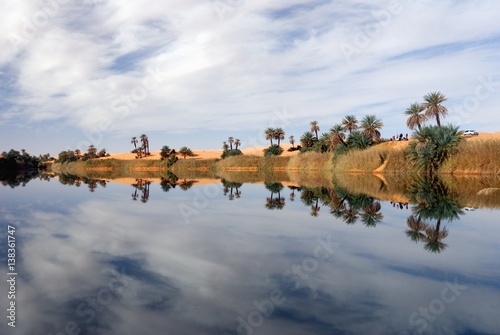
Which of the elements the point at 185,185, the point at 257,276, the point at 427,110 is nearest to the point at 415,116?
the point at 427,110

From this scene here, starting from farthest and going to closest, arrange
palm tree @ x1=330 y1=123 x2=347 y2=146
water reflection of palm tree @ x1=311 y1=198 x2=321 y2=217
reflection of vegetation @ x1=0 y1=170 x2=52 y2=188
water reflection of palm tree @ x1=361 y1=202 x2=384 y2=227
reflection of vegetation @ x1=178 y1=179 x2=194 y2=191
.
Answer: palm tree @ x1=330 y1=123 x2=347 y2=146
reflection of vegetation @ x1=0 y1=170 x2=52 y2=188
reflection of vegetation @ x1=178 y1=179 x2=194 y2=191
water reflection of palm tree @ x1=311 y1=198 x2=321 y2=217
water reflection of palm tree @ x1=361 y1=202 x2=384 y2=227

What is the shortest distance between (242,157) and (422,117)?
121 feet

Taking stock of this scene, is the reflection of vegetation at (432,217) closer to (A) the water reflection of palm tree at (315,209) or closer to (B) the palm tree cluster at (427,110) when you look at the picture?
(A) the water reflection of palm tree at (315,209)

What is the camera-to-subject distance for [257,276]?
7.24m

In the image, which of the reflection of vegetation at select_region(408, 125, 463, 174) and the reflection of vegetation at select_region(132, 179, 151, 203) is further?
the reflection of vegetation at select_region(408, 125, 463, 174)

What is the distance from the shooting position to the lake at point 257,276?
17.4 ft

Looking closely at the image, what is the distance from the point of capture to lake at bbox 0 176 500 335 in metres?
5.31

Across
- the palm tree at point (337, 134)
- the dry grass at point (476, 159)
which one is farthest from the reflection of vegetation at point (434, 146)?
the palm tree at point (337, 134)

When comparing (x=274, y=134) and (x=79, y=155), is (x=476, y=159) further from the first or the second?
(x=79, y=155)

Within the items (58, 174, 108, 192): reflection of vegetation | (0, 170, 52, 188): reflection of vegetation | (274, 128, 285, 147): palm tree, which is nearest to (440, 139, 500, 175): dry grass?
(58, 174, 108, 192): reflection of vegetation

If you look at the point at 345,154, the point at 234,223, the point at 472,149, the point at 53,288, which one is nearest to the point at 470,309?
the point at 53,288

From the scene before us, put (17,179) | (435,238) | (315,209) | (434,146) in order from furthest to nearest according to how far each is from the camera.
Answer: (17,179)
(434,146)
(315,209)
(435,238)

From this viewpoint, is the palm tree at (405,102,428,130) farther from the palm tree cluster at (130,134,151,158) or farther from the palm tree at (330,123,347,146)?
the palm tree cluster at (130,134,151,158)

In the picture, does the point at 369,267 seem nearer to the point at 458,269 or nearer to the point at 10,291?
the point at 458,269
